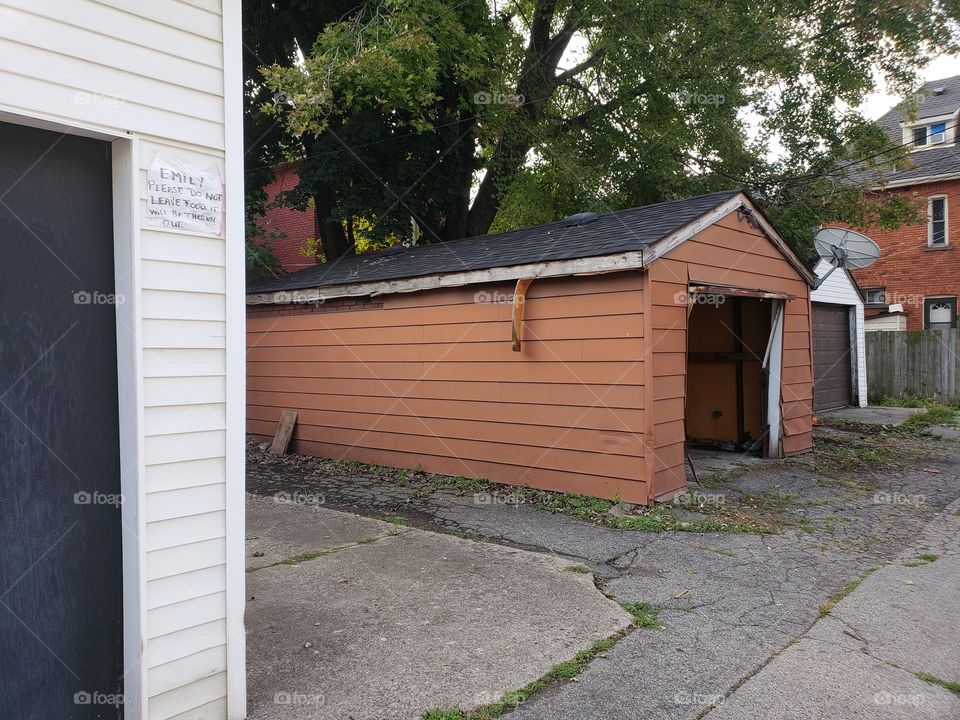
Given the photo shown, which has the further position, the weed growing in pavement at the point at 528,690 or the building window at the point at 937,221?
the building window at the point at 937,221

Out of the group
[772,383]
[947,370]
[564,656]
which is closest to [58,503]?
[564,656]

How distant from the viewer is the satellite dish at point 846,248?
32.4 ft

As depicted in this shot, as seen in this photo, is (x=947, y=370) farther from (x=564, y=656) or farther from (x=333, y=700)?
(x=333, y=700)

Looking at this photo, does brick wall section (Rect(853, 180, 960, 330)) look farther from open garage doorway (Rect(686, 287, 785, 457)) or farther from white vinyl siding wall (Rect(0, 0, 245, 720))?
white vinyl siding wall (Rect(0, 0, 245, 720))

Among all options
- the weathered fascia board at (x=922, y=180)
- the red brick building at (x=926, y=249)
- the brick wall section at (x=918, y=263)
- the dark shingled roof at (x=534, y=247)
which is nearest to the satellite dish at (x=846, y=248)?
the dark shingled roof at (x=534, y=247)

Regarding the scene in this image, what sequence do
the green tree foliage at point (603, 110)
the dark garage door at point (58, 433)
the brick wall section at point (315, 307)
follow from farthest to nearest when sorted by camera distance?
the green tree foliage at point (603, 110), the brick wall section at point (315, 307), the dark garage door at point (58, 433)

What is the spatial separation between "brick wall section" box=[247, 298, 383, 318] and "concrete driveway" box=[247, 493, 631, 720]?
12.9ft

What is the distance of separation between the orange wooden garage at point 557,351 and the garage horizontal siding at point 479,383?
2 centimetres

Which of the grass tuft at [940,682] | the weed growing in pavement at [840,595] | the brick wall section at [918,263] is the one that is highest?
the brick wall section at [918,263]

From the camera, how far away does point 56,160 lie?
2.53m

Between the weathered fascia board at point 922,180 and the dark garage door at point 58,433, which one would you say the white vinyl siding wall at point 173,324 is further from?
the weathered fascia board at point 922,180

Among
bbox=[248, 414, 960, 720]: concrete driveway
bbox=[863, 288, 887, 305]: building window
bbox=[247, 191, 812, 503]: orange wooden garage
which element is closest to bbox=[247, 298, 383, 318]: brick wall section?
bbox=[247, 191, 812, 503]: orange wooden garage

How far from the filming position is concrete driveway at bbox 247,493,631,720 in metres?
2.99

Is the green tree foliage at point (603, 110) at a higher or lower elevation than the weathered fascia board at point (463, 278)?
higher
